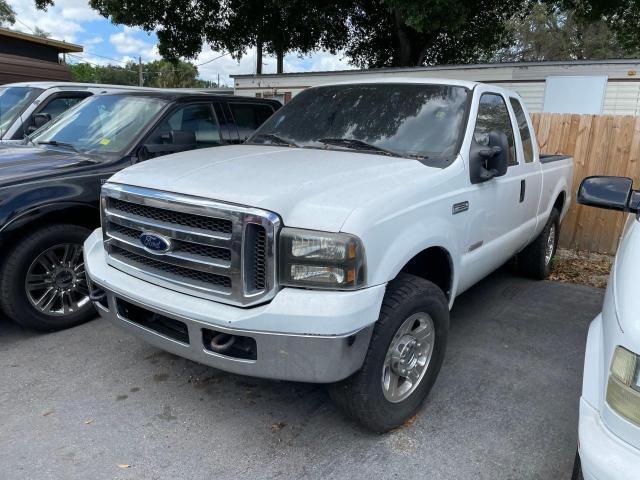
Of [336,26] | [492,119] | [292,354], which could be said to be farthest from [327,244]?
[336,26]

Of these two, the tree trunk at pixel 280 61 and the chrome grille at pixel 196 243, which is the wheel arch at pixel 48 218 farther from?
the tree trunk at pixel 280 61

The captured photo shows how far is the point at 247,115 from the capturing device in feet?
19.2

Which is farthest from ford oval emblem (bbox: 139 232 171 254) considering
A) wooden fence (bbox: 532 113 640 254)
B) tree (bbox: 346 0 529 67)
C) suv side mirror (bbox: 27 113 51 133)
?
tree (bbox: 346 0 529 67)

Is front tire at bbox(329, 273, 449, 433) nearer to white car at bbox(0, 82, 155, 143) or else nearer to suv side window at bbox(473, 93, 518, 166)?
suv side window at bbox(473, 93, 518, 166)

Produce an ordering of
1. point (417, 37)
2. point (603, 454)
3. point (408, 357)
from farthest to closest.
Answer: point (417, 37)
point (408, 357)
point (603, 454)

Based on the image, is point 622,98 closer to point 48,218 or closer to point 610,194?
point 610,194

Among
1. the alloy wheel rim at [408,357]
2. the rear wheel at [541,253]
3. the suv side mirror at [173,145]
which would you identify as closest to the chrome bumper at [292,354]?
the alloy wheel rim at [408,357]

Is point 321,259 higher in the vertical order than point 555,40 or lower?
lower

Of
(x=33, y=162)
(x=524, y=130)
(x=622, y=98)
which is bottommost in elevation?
(x=33, y=162)

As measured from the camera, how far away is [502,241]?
4035 mm

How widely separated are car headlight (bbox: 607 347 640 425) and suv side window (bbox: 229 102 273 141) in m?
4.62

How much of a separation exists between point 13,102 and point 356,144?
5.80m

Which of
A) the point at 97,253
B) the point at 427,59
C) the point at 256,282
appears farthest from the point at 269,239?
the point at 427,59

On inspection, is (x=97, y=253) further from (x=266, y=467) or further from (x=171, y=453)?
(x=266, y=467)
